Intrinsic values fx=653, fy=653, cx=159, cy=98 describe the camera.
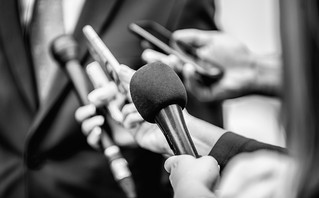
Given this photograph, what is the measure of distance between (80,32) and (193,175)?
54cm

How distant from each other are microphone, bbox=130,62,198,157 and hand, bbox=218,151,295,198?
0.36 ft

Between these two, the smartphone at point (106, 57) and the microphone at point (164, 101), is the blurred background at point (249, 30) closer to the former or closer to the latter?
the smartphone at point (106, 57)

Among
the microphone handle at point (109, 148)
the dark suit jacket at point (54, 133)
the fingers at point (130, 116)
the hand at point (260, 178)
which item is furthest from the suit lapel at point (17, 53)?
the hand at point (260, 178)

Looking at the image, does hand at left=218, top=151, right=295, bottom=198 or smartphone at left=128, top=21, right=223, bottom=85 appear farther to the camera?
smartphone at left=128, top=21, right=223, bottom=85

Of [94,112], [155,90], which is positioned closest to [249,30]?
[94,112]

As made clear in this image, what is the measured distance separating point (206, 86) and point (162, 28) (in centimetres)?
15

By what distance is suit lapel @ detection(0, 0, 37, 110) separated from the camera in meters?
1.10

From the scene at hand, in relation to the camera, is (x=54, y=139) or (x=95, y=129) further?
(x=54, y=139)

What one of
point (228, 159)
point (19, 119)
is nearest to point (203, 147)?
point (228, 159)

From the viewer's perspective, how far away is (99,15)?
1115 millimetres

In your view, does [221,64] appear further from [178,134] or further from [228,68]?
[178,134]

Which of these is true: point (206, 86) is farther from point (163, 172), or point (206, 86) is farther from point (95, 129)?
point (95, 129)

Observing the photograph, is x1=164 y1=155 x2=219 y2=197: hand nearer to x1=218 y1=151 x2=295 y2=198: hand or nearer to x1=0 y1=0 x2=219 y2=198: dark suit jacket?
x1=218 y1=151 x2=295 y2=198: hand

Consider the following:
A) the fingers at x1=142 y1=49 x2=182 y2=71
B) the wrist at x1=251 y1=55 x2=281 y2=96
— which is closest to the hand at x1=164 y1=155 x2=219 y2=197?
the fingers at x1=142 y1=49 x2=182 y2=71
